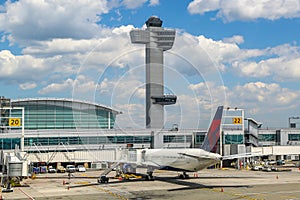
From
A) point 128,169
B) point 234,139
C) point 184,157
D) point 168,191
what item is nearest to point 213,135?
point 184,157

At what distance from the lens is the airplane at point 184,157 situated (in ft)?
191

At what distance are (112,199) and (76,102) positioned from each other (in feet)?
400

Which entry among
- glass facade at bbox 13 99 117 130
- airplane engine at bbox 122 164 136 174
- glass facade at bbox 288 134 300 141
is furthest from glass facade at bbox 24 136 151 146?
glass facade at bbox 288 134 300 141

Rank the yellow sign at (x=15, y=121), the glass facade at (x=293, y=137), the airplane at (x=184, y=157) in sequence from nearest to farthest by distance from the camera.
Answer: the airplane at (x=184, y=157), the yellow sign at (x=15, y=121), the glass facade at (x=293, y=137)

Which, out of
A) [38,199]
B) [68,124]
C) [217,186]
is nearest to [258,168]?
[217,186]

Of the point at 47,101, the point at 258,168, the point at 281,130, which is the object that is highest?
the point at 47,101

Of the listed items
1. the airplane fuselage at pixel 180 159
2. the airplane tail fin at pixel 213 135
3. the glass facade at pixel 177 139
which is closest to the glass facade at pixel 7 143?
the glass facade at pixel 177 139

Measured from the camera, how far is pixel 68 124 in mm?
157500

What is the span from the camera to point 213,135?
206 ft

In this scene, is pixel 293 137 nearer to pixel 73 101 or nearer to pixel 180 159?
pixel 73 101

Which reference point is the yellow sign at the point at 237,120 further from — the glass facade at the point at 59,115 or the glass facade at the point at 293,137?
the glass facade at the point at 59,115

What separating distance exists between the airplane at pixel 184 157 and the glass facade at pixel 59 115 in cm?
8458

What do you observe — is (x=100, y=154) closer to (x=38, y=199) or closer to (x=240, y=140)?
(x=240, y=140)

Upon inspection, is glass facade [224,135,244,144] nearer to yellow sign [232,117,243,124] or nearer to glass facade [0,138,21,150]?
yellow sign [232,117,243,124]
